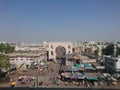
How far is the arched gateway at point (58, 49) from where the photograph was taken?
108 feet

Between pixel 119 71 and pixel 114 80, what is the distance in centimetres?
269

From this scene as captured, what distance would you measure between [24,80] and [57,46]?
55.4 feet

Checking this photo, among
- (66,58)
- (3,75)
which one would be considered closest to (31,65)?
(66,58)

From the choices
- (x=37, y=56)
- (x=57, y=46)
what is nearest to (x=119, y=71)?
(x=37, y=56)

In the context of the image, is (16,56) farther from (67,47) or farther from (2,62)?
(67,47)

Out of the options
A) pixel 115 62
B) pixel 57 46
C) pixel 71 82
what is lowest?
pixel 71 82

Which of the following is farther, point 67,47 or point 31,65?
point 67,47

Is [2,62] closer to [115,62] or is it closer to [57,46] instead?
[115,62]

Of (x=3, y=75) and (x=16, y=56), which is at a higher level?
(x=16, y=56)

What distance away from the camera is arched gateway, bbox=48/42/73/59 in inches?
1297

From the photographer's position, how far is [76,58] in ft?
87.6

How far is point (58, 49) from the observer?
33.8 meters

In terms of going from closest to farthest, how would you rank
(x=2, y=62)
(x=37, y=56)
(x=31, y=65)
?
1. (x=2, y=62)
2. (x=31, y=65)
3. (x=37, y=56)

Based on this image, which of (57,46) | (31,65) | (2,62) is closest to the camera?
(2,62)
